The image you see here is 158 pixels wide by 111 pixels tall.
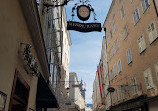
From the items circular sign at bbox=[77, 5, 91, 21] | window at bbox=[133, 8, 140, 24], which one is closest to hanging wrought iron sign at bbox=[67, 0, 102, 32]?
circular sign at bbox=[77, 5, 91, 21]

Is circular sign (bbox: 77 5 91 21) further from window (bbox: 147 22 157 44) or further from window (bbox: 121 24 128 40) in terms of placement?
window (bbox: 121 24 128 40)

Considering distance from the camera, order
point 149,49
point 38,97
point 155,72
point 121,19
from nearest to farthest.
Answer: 1. point 38,97
2. point 155,72
3. point 149,49
4. point 121,19

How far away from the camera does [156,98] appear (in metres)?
12.8

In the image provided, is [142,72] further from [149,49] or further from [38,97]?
[38,97]

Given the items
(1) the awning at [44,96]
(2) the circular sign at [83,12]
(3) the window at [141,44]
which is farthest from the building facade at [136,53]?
(1) the awning at [44,96]

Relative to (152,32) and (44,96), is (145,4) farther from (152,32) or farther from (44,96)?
(44,96)

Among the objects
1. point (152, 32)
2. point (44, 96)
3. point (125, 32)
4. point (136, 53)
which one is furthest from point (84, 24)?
point (125, 32)

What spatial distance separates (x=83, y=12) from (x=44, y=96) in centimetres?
457

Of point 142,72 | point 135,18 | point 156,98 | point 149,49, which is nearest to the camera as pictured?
point 156,98

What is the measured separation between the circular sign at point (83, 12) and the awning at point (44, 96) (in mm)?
3710

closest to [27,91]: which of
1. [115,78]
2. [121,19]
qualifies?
[121,19]

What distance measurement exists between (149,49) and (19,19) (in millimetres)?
12793

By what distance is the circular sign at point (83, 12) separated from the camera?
9.06 metres

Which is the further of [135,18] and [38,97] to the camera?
[135,18]
